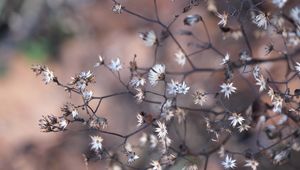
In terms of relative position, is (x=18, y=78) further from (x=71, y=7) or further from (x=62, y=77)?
(x=71, y=7)

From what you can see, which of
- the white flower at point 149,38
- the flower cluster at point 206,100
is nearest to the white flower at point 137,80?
the flower cluster at point 206,100

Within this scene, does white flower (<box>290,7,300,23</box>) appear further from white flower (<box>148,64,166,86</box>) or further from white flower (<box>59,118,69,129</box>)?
white flower (<box>59,118,69,129</box>)

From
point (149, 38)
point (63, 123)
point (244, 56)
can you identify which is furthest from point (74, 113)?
point (244, 56)

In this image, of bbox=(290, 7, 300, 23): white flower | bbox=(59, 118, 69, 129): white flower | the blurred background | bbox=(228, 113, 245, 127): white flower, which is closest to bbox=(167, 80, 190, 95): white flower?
bbox=(228, 113, 245, 127): white flower

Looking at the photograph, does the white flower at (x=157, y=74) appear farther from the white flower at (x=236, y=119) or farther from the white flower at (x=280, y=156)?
the white flower at (x=280, y=156)

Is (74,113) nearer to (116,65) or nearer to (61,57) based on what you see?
(116,65)

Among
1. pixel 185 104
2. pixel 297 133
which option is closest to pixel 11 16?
pixel 185 104

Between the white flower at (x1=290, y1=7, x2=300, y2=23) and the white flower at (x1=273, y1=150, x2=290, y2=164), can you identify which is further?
the white flower at (x1=290, y1=7, x2=300, y2=23)

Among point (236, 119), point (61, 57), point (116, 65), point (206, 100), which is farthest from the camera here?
point (61, 57)

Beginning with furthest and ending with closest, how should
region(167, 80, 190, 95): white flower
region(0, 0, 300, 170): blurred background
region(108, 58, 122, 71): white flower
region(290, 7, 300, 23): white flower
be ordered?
region(0, 0, 300, 170): blurred background, region(290, 7, 300, 23): white flower, region(108, 58, 122, 71): white flower, region(167, 80, 190, 95): white flower
